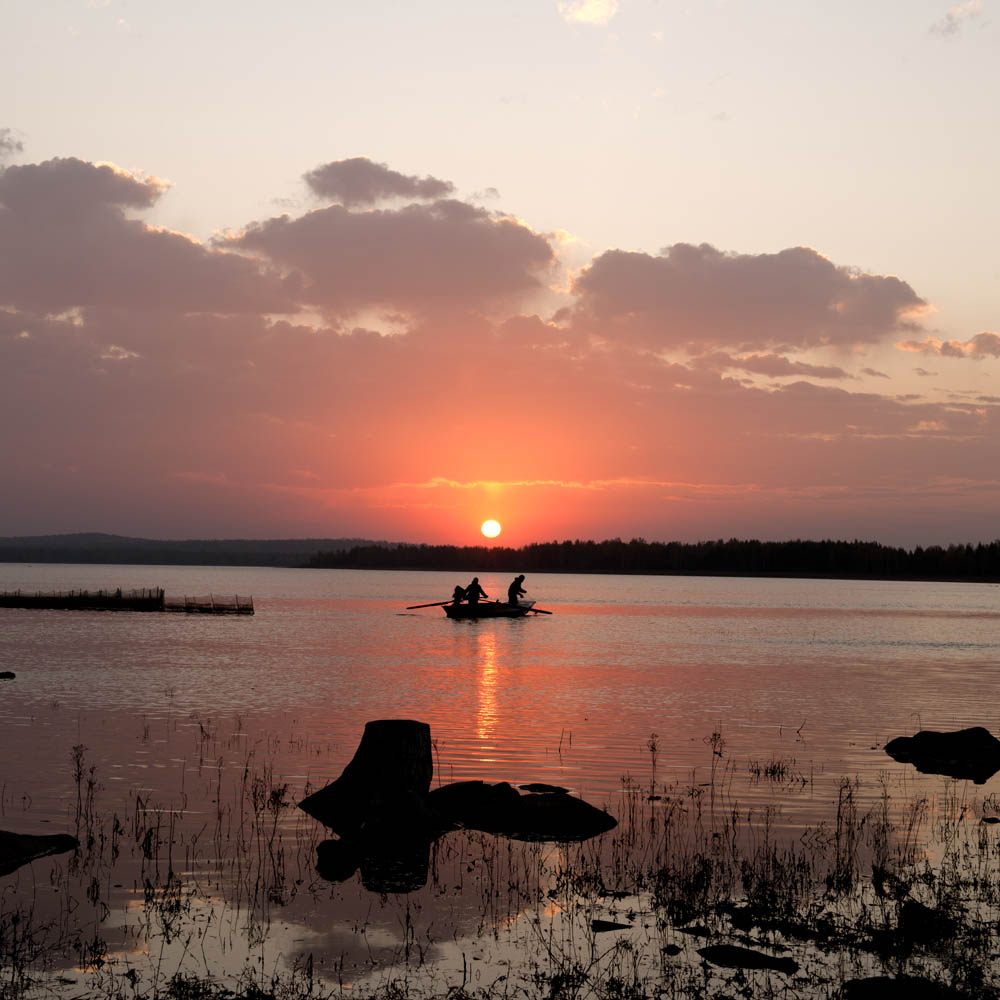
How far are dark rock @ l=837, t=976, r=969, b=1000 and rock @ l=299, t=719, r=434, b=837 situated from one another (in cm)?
710

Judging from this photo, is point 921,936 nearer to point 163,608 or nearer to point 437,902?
point 437,902

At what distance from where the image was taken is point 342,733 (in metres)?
25.4

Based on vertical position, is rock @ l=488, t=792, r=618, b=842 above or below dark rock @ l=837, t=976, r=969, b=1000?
below

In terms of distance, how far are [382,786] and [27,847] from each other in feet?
15.2

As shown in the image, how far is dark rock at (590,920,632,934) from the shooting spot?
34.0 feet

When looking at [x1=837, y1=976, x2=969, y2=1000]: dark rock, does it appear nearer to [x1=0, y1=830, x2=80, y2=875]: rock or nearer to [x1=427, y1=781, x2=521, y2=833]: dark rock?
[x1=427, y1=781, x2=521, y2=833]: dark rock

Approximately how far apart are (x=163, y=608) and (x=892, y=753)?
67604mm

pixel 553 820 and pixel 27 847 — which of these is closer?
pixel 27 847

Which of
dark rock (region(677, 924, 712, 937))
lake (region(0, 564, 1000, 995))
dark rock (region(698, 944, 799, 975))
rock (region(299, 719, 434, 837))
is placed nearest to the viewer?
dark rock (region(698, 944, 799, 975))

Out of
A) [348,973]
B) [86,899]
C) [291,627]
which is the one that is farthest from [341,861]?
[291,627]

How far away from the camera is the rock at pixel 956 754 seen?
20203 mm

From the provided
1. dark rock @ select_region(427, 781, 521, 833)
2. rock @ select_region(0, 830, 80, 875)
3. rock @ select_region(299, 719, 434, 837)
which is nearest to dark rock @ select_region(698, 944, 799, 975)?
dark rock @ select_region(427, 781, 521, 833)

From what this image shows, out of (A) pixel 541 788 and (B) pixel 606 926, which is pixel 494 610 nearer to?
(A) pixel 541 788

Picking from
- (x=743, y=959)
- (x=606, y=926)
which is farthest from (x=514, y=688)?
(x=743, y=959)
